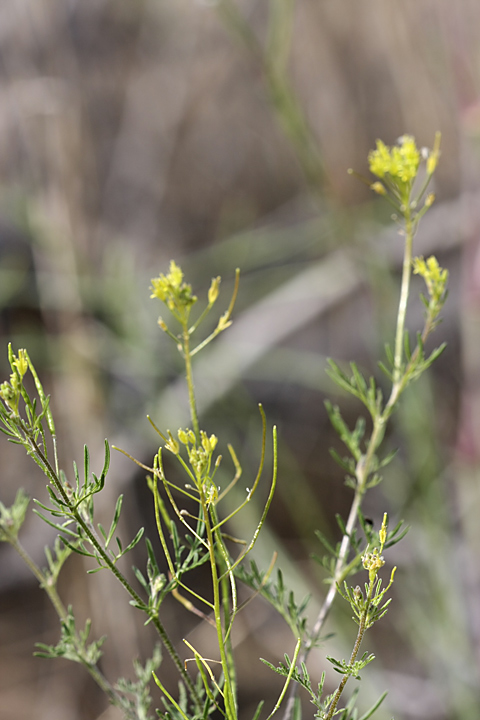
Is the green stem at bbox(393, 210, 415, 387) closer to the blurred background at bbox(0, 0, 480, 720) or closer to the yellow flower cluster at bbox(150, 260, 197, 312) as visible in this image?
the yellow flower cluster at bbox(150, 260, 197, 312)

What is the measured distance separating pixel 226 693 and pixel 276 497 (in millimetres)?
965

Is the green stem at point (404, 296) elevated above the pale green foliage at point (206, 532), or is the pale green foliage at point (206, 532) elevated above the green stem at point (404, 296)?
the green stem at point (404, 296)

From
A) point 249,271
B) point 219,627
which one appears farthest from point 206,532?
point 249,271

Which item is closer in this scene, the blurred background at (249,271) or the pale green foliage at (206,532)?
the pale green foliage at (206,532)

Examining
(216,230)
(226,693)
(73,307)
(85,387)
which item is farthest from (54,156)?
(226,693)

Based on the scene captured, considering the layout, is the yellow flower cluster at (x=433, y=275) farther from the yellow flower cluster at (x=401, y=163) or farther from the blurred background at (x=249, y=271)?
the blurred background at (x=249, y=271)

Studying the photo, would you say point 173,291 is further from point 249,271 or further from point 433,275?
point 249,271

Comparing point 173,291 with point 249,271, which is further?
point 249,271

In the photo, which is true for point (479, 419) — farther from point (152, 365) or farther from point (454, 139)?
point (454, 139)

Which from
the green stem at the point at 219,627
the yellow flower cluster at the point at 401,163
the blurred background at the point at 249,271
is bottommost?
the green stem at the point at 219,627

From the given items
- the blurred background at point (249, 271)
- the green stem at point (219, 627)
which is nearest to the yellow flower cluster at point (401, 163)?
the green stem at point (219, 627)

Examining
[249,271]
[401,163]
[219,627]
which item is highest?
[249,271]

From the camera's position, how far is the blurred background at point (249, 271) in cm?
67

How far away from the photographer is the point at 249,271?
1.08 meters
